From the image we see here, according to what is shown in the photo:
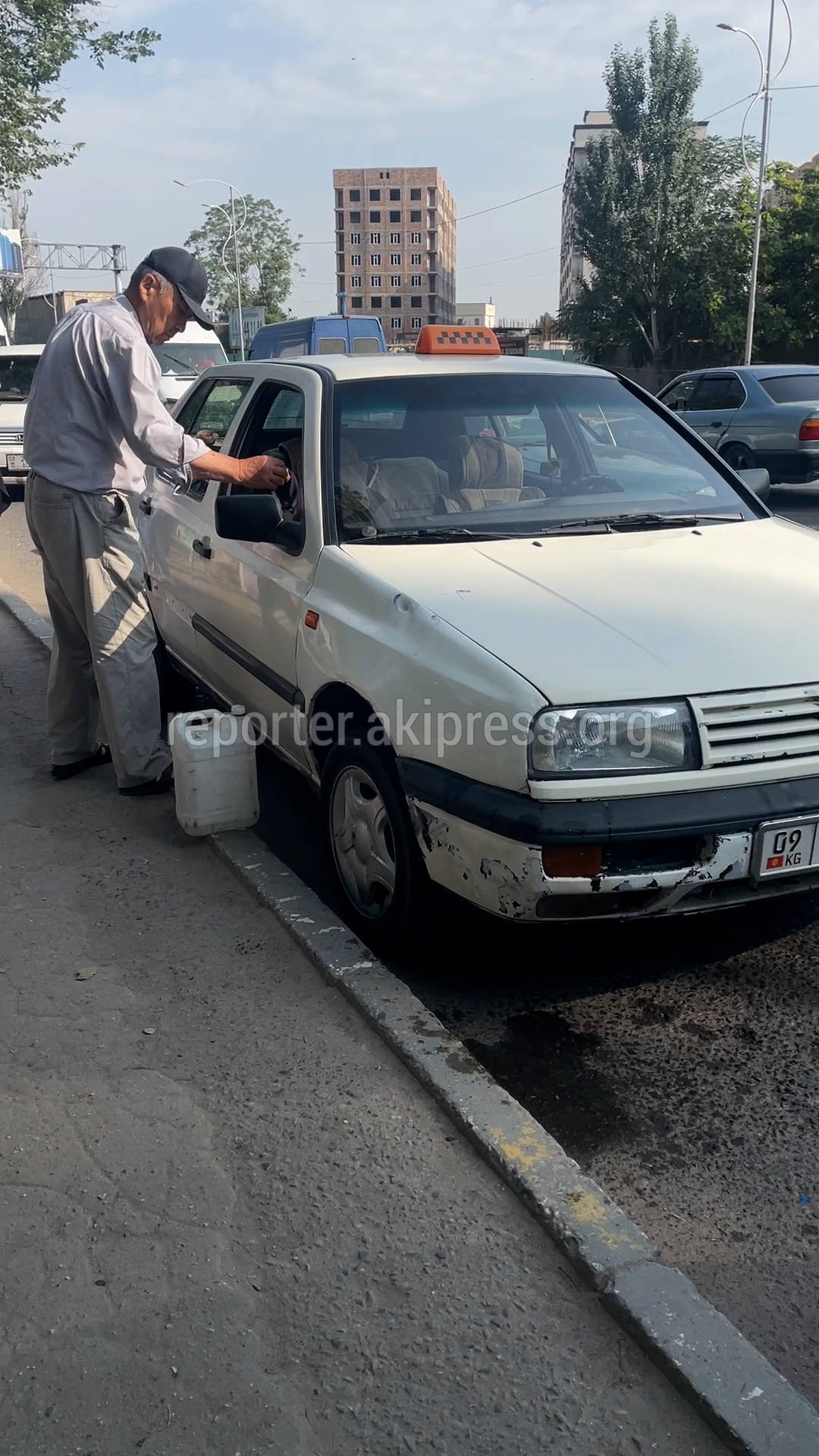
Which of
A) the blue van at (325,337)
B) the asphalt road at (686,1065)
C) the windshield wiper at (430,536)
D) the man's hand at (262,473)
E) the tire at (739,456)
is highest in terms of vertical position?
the blue van at (325,337)

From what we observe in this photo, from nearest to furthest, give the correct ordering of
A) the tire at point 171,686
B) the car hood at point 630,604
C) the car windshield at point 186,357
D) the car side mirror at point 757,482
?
the car hood at point 630,604
the car side mirror at point 757,482
the tire at point 171,686
the car windshield at point 186,357

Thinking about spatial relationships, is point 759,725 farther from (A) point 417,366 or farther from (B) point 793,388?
(B) point 793,388

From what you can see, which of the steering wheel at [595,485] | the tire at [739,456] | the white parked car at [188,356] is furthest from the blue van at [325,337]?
the steering wheel at [595,485]

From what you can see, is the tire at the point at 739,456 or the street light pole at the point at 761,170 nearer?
the tire at the point at 739,456

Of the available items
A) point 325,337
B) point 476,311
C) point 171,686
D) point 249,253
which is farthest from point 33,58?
point 476,311

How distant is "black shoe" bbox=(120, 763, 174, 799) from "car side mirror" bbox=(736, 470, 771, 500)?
2.55 m

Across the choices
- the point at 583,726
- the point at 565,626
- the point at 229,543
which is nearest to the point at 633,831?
the point at 583,726

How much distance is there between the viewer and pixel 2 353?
1489cm

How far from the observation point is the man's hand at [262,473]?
13.5 feet

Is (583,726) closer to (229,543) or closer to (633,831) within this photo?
(633,831)

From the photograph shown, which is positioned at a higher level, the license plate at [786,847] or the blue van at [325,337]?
the blue van at [325,337]

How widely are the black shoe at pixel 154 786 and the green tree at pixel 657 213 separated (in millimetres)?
36984

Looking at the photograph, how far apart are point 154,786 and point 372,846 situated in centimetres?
173

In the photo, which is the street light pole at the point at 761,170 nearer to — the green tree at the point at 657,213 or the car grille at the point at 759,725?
the green tree at the point at 657,213
